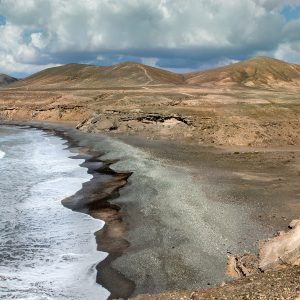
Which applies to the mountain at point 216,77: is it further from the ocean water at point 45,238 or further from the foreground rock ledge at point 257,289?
the foreground rock ledge at point 257,289

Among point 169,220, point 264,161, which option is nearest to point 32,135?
point 264,161

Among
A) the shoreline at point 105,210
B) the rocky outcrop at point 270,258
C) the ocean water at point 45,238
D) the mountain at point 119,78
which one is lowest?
the ocean water at point 45,238

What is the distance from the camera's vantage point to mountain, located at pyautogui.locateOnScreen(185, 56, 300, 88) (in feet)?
552

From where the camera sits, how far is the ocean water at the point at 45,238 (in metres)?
16.6

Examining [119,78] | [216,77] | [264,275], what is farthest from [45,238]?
[216,77]

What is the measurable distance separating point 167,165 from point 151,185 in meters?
8.01

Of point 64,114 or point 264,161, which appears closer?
point 264,161

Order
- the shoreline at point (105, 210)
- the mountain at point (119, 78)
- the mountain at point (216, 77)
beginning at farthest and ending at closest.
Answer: the mountain at point (216, 77) < the mountain at point (119, 78) < the shoreline at point (105, 210)

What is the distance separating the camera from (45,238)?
875 inches

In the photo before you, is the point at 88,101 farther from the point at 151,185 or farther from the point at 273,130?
the point at 151,185

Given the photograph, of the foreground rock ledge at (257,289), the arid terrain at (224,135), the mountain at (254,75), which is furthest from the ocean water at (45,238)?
the mountain at (254,75)

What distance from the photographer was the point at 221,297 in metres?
13.4

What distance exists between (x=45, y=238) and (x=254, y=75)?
165985 millimetres

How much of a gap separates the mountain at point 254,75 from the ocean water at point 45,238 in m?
133
